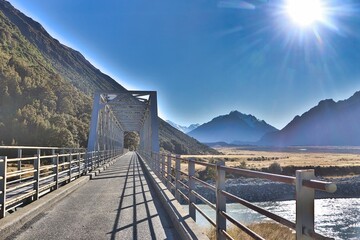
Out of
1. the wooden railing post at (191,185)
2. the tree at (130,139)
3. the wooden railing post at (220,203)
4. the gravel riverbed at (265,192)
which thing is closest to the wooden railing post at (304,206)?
the wooden railing post at (220,203)

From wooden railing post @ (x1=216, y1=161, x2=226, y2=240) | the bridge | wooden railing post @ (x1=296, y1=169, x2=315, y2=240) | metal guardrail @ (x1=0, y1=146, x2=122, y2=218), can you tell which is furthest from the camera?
metal guardrail @ (x1=0, y1=146, x2=122, y2=218)

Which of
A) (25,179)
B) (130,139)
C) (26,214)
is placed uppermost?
(130,139)

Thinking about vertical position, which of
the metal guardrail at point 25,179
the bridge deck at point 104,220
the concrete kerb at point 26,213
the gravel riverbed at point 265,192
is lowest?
the gravel riverbed at point 265,192

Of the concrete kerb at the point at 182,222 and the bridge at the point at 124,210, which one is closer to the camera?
the bridge at the point at 124,210

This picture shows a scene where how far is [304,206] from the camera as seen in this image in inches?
91.9

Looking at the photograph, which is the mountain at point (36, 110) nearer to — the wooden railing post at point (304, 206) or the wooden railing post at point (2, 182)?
the wooden railing post at point (2, 182)

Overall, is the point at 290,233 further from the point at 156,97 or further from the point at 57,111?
the point at 57,111

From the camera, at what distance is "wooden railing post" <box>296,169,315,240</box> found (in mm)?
2297

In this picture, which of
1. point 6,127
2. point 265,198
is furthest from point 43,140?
point 265,198

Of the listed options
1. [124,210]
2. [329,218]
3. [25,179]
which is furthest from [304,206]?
[329,218]

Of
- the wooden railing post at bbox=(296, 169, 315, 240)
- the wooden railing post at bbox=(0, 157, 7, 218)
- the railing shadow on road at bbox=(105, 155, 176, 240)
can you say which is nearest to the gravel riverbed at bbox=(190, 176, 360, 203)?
the railing shadow on road at bbox=(105, 155, 176, 240)

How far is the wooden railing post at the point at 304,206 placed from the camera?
2297 mm

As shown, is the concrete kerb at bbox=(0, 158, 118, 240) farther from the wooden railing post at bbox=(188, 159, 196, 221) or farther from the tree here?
the tree

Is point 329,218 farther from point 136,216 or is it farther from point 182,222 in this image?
point 182,222
